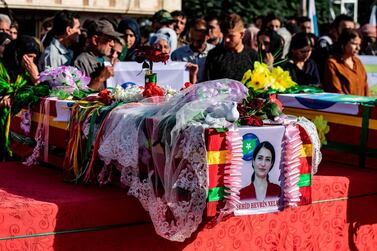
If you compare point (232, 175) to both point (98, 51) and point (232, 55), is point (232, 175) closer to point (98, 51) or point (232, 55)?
point (98, 51)

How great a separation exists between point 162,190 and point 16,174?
1245 mm

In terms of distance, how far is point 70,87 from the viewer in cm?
509

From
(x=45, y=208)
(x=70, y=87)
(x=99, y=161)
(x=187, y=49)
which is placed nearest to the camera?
(x=45, y=208)

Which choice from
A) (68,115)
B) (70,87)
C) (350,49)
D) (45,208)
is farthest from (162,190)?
(350,49)

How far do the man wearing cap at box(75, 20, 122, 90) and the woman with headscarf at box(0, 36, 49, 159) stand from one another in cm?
35

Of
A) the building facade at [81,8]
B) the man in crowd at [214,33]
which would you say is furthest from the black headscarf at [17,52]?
the building facade at [81,8]

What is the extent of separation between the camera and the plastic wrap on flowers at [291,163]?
405 cm

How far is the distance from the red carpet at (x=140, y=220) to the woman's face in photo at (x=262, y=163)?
37 centimetres

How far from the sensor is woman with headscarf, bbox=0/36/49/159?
524 centimetres

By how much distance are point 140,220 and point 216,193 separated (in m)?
0.52

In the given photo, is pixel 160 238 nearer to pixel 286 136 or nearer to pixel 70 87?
pixel 286 136

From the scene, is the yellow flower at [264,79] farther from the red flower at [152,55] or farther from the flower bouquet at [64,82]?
the flower bouquet at [64,82]

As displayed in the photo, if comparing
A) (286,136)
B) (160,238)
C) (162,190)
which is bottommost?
(160,238)

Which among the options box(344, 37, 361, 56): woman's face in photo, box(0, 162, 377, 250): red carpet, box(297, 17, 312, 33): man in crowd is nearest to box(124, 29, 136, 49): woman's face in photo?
box(344, 37, 361, 56): woman's face in photo
